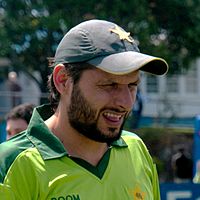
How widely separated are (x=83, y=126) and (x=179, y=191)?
9.10 ft

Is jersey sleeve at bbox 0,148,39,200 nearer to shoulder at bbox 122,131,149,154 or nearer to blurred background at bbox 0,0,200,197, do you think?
shoulder at bbox 122,131,149,154

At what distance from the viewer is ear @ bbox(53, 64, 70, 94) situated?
2604 millimetres

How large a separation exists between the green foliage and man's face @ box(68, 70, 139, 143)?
12.4 meters

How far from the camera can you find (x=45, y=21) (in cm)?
1519

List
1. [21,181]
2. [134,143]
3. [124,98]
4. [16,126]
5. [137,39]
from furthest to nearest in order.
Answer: [137,39]
[16,126]
[134,143]
[124,98]
[21,181]

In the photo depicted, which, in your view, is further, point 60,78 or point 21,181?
point 60,78

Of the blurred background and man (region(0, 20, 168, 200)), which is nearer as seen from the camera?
man (region(0, 20, 168, 200))

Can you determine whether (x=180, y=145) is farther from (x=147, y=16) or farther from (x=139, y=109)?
(x=147, y=16)

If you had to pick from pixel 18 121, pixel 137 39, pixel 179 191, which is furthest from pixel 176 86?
pixel 18 121

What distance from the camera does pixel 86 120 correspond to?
2.55 m

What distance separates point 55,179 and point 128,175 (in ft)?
1.16

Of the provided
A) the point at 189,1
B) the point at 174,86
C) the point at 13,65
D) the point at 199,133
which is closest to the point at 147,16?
the point at 189,1

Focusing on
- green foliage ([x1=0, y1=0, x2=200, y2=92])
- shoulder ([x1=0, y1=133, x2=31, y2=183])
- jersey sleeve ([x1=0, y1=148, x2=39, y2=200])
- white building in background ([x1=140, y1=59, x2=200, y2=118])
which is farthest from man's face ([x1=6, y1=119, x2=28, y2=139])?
white building in background ([x1=140, y1=59, x2=200, y2=118])

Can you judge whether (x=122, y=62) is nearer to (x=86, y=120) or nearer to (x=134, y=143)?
(x=86, y=120)
